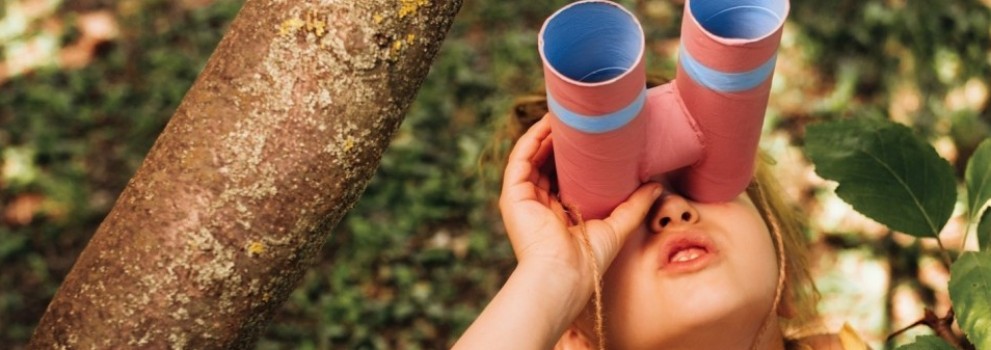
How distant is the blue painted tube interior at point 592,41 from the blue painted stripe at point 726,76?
0.29ft

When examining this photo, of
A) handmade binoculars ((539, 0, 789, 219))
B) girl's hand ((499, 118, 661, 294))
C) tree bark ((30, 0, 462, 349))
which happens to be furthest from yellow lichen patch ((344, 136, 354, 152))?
girl's hand ((499, 118, 661, 294))

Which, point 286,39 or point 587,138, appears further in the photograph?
point 587,138

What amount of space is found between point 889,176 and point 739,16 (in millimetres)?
385

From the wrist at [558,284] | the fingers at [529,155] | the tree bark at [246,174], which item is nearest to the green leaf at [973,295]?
the wrist at [558,284]

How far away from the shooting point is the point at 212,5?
4070 mm

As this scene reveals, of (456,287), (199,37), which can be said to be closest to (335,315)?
(456,287)

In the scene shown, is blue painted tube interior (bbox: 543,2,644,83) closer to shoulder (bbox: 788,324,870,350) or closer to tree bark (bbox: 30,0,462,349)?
tree bark (bbox: 30,0,462,349)

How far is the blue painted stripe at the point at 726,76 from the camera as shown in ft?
4.47

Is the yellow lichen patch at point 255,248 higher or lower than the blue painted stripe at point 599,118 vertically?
lower

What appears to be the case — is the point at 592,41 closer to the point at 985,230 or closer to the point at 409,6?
the point at 409,6

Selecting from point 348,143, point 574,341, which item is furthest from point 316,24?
point 574,341

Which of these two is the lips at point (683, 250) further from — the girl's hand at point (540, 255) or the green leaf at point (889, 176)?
the green leaf at point (889, 176)

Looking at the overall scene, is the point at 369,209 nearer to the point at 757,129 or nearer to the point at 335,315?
the point at 335,315

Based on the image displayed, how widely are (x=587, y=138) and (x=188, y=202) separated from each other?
49 cm
